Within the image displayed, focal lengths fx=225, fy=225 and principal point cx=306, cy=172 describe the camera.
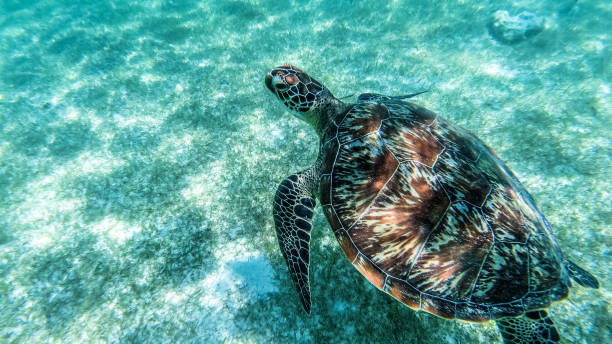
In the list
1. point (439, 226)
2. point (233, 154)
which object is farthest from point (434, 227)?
point (233, 154)

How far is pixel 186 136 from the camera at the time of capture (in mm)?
4289

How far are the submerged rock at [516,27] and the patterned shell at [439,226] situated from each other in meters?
6.82

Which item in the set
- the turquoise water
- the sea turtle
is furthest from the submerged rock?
the sea turtle

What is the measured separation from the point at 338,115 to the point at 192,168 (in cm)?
254

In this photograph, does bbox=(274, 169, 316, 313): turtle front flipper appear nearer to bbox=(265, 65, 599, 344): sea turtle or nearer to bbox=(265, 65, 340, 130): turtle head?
bbox=(265, 65, 599, 344): sea turtle

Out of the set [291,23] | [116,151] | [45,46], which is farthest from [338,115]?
[45,46]

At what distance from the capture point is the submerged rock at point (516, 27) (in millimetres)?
6594

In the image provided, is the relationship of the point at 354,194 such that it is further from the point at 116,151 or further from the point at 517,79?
the point at 517,79

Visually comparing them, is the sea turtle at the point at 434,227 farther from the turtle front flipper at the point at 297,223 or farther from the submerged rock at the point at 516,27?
the submerged rock at the point at 516,27

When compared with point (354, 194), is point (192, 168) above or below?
below

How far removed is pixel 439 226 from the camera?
1.91 meters

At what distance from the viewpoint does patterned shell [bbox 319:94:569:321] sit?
1779 millimetres

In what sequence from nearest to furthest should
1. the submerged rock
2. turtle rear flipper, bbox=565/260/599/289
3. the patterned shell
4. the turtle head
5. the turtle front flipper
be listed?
1. the patterned shell
2. turtle rear flipper, bbox=565/260/599/289
3. the turtle front flipper
4. the turtle head
5. the submerged rock

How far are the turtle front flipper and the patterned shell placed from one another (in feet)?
0.90
